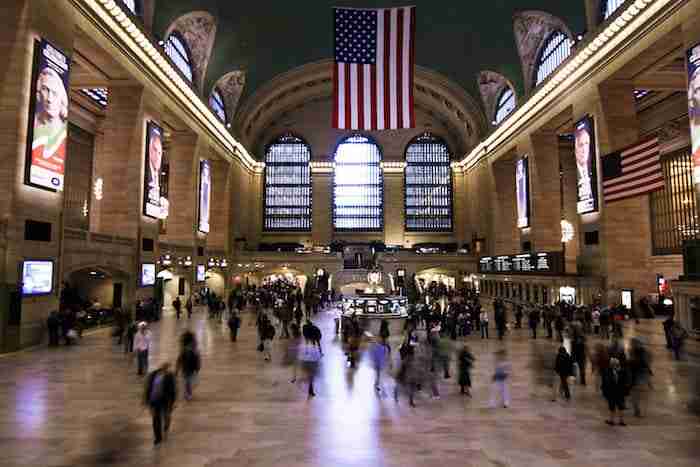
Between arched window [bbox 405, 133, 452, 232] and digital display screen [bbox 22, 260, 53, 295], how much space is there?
3547cm

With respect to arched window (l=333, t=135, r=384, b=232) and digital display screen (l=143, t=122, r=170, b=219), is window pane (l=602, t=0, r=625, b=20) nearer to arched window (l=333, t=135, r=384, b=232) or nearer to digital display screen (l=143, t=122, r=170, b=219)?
digital display screen (l=143, t=122, r=170, b=219)

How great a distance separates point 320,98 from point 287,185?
9406 mm

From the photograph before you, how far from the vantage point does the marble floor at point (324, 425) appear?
17.4ft

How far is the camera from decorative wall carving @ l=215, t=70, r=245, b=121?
33444 millimetres

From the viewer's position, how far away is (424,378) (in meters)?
7.62

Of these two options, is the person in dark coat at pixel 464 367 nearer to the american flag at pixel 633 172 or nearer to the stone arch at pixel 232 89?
the american flag at pixel 633 172

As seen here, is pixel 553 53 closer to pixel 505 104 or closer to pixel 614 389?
pixel 505 104

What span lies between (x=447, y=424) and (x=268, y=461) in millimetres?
2712

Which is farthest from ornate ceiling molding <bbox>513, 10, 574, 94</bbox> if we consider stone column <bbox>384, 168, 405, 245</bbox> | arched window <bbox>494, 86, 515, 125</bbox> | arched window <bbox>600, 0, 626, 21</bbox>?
stone column <bbox>384, 168, 405, 245</bbox>

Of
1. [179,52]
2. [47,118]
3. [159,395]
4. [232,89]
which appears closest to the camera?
[159,395]

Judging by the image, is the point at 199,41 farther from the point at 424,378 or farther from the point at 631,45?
the point at 424,378

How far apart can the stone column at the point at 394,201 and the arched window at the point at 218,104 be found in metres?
17.1

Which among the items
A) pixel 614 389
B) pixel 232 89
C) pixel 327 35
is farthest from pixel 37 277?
pixel 327 35

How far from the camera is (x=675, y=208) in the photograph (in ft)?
96.6
